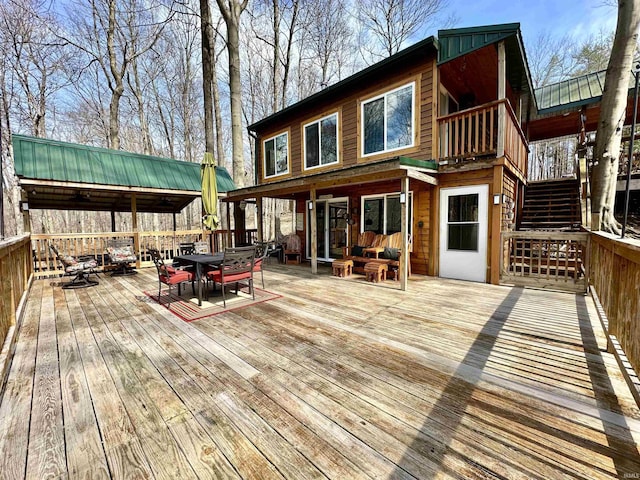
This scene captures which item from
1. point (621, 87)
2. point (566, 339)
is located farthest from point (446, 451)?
point (621, 87)

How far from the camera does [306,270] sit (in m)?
7.79

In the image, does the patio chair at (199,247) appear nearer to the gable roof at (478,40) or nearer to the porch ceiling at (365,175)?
the porch ceiling at (365,175)

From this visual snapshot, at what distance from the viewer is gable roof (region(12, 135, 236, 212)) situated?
6.25 meters

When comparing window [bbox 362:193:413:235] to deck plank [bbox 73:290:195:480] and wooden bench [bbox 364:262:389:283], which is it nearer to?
wooden bench [bbox 364:262:389:283]

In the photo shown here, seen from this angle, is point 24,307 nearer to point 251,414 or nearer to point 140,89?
point 251,414

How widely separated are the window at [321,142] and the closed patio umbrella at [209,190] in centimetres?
342

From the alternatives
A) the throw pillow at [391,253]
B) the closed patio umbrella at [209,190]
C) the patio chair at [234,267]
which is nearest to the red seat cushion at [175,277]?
the patio chair at [234,267]

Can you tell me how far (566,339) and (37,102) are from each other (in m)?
21.8

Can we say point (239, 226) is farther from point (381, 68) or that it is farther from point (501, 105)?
point (501, 105)

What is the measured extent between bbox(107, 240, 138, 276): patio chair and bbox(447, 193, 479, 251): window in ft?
26.6

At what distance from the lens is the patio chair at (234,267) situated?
4.28 metres

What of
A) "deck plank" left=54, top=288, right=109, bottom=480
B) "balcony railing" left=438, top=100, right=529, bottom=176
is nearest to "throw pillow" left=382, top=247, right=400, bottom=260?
"balcony railing" left=438, top=100, right=529, bottom=176

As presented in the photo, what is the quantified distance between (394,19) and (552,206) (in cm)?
1165

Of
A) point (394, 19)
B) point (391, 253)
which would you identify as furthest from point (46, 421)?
point (394, 19)
